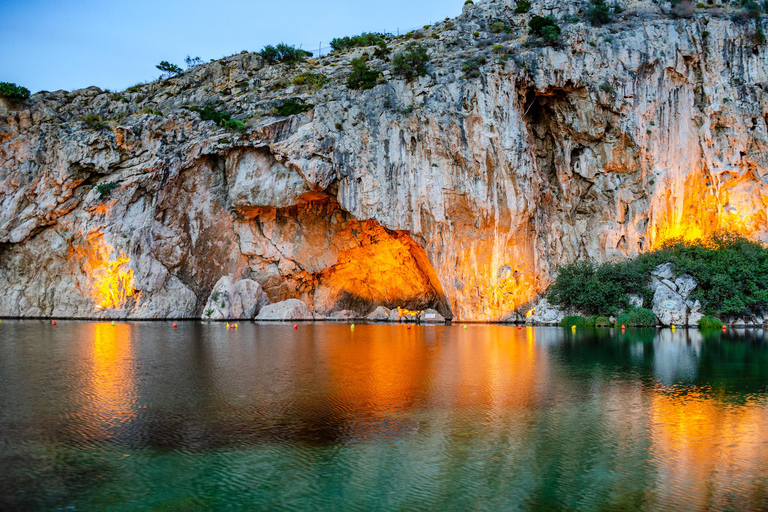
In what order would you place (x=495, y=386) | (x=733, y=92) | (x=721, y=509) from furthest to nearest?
(x=733, y=92) → (x=495, y=386) → (x=721, y=509)

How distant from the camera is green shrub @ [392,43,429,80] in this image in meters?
46.6

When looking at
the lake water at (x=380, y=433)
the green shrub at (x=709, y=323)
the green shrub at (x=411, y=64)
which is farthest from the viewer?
the green shrub at (x=411, y=64)

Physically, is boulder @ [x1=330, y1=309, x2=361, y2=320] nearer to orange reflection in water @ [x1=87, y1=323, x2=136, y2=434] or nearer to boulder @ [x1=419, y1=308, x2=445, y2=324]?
boulder @ [x1=419, y1=308, x2=445, y2=324]

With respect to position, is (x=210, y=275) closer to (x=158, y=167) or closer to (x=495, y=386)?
(x=158, y=167)

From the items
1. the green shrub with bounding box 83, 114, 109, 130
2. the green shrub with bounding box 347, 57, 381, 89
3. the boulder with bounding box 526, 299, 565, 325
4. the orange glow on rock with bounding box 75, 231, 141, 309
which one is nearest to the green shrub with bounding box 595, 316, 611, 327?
the boulder with bounding box 526, 299, 565, 325

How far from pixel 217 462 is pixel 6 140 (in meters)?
49.8

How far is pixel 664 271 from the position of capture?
39.3 metres

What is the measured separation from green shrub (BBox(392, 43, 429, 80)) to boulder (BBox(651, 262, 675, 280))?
24.1 meters

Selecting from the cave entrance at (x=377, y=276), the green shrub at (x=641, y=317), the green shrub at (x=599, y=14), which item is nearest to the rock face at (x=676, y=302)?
the green shrub at (x=641, y=317)

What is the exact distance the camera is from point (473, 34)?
170 feet

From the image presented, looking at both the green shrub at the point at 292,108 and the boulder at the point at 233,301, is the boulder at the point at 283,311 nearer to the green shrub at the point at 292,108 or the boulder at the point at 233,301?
the boulder at the point at 233,301

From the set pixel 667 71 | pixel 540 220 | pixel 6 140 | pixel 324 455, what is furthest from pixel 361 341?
pixel 6 140

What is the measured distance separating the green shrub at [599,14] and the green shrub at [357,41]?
20.7 metres

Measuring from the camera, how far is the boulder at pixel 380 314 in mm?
50938
